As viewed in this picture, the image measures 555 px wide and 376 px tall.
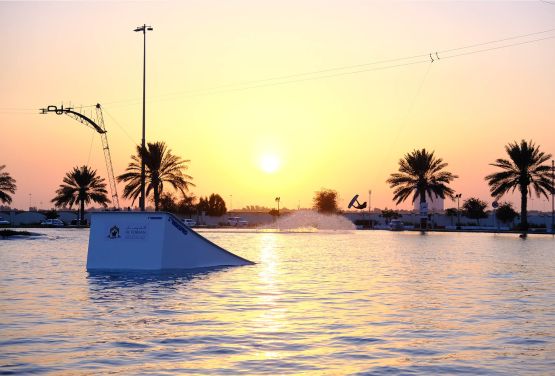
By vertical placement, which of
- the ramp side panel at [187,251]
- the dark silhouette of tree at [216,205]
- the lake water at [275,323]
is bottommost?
the lake water at [275,323]

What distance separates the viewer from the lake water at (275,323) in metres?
9.51

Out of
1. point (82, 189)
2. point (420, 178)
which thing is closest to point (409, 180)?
point (420, 178)

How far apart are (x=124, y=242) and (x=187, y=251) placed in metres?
2.39

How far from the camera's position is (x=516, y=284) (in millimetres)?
21938

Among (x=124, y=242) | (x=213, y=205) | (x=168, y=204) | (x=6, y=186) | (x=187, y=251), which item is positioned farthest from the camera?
(x=213, y=205)

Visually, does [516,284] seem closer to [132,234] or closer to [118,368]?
[132,234]

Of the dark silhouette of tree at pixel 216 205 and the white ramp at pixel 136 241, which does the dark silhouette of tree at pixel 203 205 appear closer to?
the dark silhouette of tree at pixel 216 205

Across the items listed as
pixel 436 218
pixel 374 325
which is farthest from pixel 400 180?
pixel 374 325

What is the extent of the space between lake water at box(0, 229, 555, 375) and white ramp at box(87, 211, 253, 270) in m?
1.56

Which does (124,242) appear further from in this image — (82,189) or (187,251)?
(82,189)

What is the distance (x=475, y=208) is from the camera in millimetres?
130000

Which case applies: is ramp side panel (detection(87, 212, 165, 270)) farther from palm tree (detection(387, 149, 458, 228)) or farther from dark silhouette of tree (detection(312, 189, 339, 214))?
dark silhouette of tree (detection(312, 189, 339, 214))

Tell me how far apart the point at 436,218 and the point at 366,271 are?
116m

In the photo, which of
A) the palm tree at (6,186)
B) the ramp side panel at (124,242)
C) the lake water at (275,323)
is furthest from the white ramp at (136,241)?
the palm tree at (6,186)
